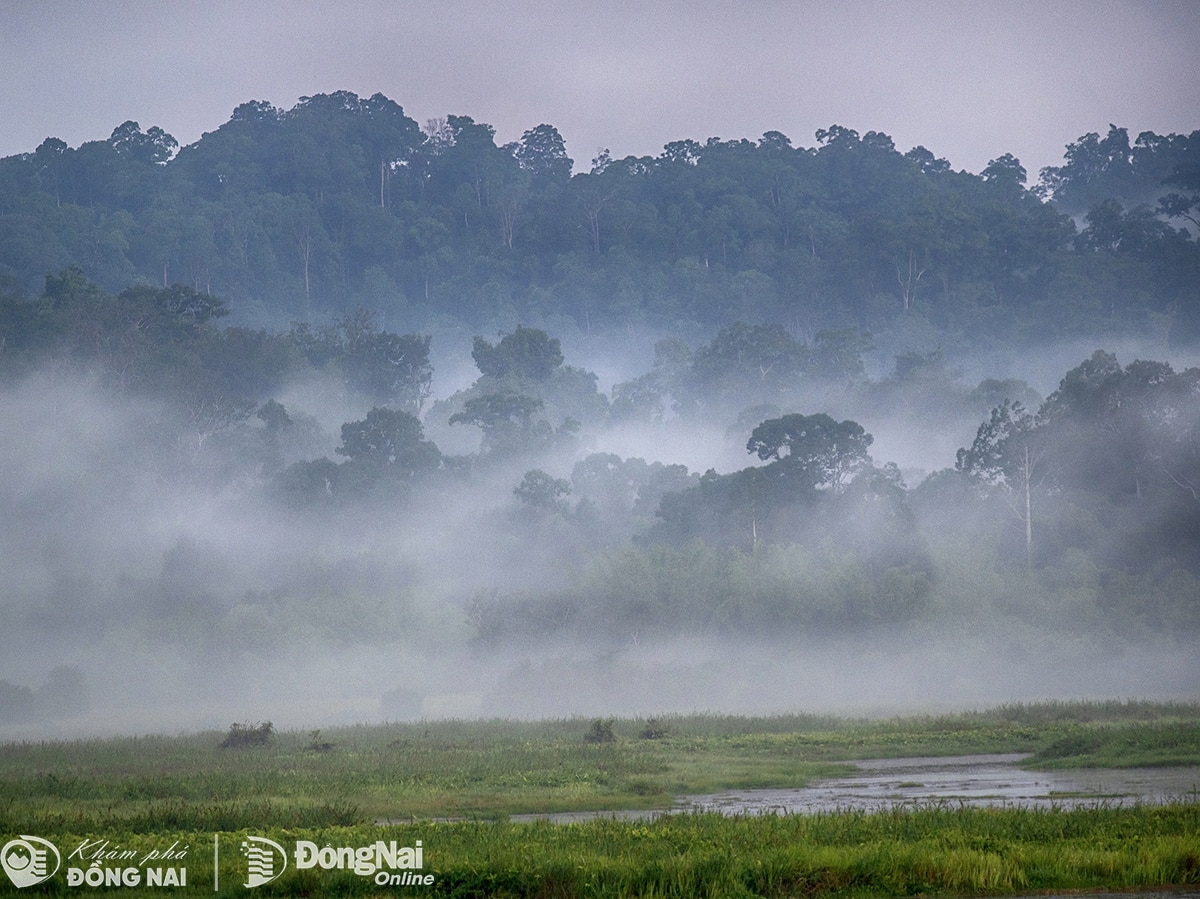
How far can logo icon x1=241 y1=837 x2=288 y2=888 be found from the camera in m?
17.9

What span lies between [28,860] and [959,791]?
67.9 ft

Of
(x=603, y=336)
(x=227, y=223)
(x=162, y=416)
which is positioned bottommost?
(x=162, y=416)

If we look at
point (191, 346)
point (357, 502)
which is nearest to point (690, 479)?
point (357, 502)

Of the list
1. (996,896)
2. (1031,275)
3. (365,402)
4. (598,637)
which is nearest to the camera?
(996,896)

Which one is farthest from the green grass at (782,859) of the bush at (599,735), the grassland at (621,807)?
the bush at (599,735)

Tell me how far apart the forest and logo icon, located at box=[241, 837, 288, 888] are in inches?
2266

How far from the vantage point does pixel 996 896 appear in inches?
703

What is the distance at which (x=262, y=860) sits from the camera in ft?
64.0

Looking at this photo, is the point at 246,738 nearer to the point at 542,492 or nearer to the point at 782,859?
the point at 782,859

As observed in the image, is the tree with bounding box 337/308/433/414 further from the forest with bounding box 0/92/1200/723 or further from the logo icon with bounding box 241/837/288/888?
the logo icon with bounding box 241/837/288/888

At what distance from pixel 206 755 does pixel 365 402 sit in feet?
335

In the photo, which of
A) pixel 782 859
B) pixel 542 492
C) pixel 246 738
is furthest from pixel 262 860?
pixel 542 492

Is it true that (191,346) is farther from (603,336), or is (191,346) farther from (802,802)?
(802,802)

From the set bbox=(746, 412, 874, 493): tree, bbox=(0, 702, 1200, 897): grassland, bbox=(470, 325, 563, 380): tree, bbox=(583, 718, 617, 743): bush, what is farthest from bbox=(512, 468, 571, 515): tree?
A: bbox=(583, 718, 617, 743): bush
